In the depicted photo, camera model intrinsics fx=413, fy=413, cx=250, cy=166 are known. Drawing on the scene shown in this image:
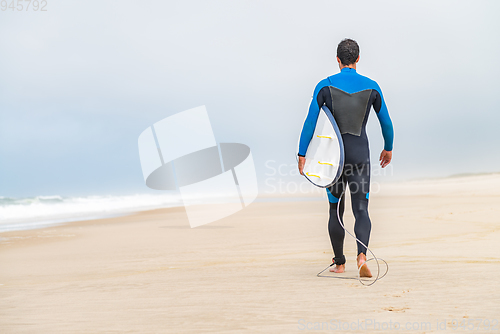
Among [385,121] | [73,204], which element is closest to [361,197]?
[385,121]

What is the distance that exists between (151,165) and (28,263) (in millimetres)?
4433

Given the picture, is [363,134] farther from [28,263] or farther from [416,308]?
[28,263]

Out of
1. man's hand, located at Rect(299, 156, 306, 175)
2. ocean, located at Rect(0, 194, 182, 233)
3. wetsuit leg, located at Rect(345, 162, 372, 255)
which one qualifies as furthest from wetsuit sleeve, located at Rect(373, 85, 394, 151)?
ocean, located at Rect(0, 194, 182, 233)

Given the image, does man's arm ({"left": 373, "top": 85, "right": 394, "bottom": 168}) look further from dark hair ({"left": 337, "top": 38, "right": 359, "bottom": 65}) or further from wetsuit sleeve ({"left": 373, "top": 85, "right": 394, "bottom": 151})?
dark hair ({"left": 337, "top": 38, "right": 359, "bottom": 65})

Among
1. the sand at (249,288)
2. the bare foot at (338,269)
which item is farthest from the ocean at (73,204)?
the bare foot at (338,269)

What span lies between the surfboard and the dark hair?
0.51m

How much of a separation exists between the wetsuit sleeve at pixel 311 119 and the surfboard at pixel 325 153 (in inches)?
1.3

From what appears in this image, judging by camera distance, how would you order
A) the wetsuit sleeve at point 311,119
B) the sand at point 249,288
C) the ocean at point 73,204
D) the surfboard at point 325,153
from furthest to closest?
the ocean at point 73,204, the wetsuit sleeve at point 311,119, the surfboard at point 325,153, the sand at point 249,288

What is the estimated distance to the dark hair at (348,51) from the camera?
370cm

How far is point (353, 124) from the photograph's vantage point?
3.58 meters

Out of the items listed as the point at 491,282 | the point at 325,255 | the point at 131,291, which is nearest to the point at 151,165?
the point at 325,255

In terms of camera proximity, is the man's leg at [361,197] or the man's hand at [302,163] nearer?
the man's leg at [361,197]

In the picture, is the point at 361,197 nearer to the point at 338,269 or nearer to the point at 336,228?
the point at 336,228

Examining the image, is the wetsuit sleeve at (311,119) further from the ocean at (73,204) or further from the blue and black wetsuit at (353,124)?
the ocean at (73,204)
